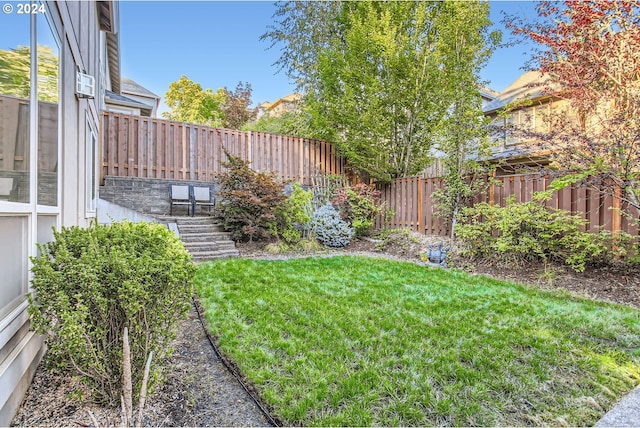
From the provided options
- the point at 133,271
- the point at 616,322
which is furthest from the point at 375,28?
the point at 133,271

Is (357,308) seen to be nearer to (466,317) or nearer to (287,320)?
(287,320)

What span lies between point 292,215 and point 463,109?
15.7ft

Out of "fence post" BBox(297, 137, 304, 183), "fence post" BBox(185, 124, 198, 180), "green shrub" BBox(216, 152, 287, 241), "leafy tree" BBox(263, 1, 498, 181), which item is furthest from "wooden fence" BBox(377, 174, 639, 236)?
"fence post" BBox(185, 124, 198, 180)

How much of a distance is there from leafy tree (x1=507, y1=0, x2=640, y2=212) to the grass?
1.93m

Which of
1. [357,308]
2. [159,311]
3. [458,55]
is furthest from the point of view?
[458,55]

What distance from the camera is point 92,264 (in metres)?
1.87

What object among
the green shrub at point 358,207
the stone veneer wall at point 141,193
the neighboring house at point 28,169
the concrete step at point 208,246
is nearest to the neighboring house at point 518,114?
the green shrub at point 358,207

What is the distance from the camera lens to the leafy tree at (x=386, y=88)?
29.8 feet

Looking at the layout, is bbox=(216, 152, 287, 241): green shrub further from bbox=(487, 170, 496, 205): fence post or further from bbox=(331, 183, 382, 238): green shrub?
bbox=(487, 170, 496, 205): fence post

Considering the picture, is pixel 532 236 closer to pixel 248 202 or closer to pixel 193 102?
pixel 248 202

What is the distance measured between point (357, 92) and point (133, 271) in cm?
915

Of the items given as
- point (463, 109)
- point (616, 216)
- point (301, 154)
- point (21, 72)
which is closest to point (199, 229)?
point (301, 154)

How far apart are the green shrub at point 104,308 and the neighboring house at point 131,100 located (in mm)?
11984

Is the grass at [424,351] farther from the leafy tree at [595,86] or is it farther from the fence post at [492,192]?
the fence post at [492,192]
